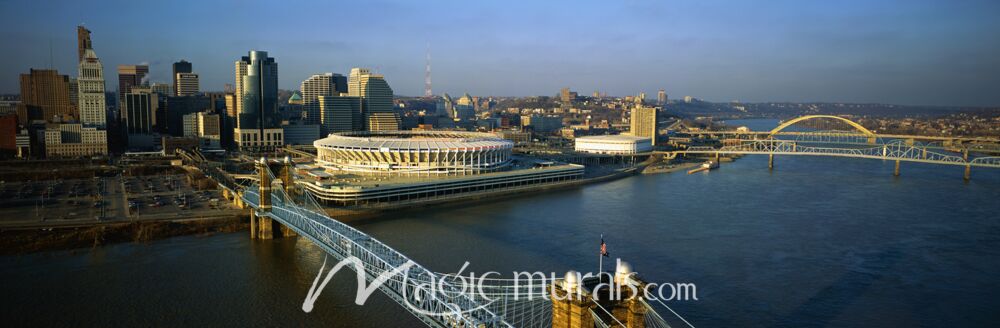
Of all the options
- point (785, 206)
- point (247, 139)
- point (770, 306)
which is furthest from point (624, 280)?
point (247, 139)

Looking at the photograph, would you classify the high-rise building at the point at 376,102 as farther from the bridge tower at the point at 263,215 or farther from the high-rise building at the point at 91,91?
the bridge tower at the point at 263,215

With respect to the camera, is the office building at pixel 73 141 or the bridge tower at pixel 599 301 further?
the office building at pixel 73 141

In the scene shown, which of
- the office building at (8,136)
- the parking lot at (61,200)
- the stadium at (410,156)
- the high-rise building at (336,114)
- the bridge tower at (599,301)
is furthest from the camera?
the high-rise building at (336,114)

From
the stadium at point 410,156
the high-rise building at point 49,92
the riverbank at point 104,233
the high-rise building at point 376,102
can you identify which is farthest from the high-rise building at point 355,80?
the riverbank at point 104,233

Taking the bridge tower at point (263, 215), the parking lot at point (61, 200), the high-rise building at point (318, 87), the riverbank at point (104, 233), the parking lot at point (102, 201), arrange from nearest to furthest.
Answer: the riverbank at point (104, 233) → the bridge tower at point (263, 215) → the parking lot at point (102, 201) → the parking lot at point (61, 200) → the high-rise building at point (318, 87)

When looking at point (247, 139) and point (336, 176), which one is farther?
point (247, 139)

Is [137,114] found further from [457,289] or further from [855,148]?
[855,148]

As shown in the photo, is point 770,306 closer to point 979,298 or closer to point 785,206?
point 979,298

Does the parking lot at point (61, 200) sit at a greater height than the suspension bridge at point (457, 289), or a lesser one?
lesser

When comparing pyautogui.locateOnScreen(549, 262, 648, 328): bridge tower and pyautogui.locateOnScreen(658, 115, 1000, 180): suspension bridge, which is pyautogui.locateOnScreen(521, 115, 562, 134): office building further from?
pyautogui.locateOnScreen(549, 262, 648, 328): bridge tower
